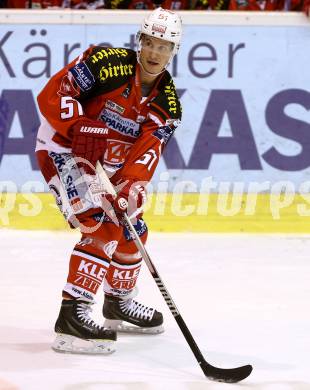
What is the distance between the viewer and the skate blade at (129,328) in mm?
4816

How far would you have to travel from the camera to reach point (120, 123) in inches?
185

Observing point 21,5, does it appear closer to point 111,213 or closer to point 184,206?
point 184,206

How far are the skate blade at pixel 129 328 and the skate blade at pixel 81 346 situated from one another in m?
0.38

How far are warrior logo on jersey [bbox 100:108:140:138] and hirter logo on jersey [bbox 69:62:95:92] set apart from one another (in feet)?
0.53

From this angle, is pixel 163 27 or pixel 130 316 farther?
pixel 130 316

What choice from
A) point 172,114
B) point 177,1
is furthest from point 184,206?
point 172,114

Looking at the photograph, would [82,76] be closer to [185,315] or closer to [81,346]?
[81,346]

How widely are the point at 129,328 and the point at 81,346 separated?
0.50 meters

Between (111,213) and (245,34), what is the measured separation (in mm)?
3063

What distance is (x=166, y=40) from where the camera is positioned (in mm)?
4555

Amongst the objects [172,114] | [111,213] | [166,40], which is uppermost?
[166,40]

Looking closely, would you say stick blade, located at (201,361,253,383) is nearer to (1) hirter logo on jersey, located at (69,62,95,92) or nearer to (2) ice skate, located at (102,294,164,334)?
(2) ice skate, located at (102,294,164,334)

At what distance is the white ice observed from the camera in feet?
13.2

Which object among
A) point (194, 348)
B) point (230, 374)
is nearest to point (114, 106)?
point (194, 348)
